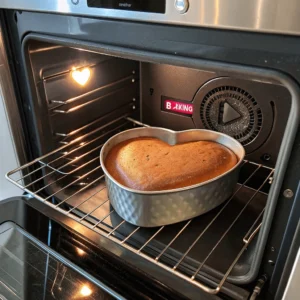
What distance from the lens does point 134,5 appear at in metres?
0.54

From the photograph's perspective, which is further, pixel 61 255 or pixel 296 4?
pixel 61 255

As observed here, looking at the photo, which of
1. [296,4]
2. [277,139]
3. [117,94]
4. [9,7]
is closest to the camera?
[296,4]

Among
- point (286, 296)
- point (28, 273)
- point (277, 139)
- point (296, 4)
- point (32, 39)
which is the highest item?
point (296, 4)

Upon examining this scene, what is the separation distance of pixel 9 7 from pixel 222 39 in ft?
1.64

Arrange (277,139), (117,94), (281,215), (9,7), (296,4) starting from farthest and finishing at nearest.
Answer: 1. (117,94)
2. (277,139)
3. (9,7)
4. (281,215)
5. (296,4)

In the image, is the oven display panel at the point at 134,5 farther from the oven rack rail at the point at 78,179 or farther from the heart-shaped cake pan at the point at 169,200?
the oven rack rail at the point at 78,179

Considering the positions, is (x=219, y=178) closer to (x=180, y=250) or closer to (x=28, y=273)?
(x=180, y=250)

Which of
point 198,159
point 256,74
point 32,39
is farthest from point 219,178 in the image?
point 32,39

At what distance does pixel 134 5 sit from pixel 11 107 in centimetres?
48

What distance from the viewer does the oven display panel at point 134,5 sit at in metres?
0.52

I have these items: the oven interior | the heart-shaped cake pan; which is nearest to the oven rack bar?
the oven interior

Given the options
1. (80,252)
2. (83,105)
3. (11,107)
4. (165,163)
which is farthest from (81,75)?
(80,252)

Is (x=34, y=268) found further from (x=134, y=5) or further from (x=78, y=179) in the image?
(x=134, y=5)

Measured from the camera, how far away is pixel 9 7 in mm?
733
